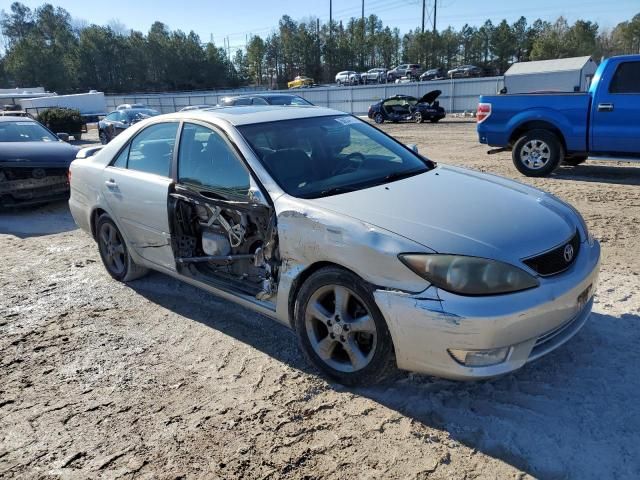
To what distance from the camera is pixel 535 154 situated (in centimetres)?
927

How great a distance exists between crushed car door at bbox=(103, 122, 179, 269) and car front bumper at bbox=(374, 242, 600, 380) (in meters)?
2.21

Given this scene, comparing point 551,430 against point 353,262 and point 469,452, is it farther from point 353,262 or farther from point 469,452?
point 353,262

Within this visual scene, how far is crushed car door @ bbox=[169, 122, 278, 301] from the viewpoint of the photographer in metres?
3.56

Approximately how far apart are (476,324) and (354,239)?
0.79 metres

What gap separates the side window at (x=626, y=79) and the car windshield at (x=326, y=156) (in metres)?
5.87

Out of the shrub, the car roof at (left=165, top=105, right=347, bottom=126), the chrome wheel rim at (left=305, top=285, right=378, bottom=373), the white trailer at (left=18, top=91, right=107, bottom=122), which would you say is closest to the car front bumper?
the chrome wheel rim at (left=305, top=285, right=378, bottom=373)

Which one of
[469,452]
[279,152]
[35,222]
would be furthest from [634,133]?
[35,222]

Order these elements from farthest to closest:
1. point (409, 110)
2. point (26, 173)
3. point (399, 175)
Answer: point (409, 110)
point (26, 173)
point (399, 175)

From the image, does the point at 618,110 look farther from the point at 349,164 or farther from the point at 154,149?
the point at 154,149

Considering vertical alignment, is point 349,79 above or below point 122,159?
above

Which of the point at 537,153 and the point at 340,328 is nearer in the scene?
the point at 340,328

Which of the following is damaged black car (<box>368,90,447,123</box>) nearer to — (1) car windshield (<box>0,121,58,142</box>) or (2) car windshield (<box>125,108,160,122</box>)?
(2) car windshield (<box>125,108,160,122</box>)

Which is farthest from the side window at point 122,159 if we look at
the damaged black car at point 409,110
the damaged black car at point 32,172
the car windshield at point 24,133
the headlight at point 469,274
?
the damaged black car at point 409,110

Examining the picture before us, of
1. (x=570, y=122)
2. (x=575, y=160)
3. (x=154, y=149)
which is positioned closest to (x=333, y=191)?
(x=154, y=149)
